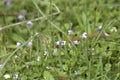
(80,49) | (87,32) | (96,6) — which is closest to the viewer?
(80,49)

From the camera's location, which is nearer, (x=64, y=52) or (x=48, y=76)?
(x=48, y=76)

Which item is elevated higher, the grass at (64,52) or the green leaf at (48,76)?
the grass at (64,52)

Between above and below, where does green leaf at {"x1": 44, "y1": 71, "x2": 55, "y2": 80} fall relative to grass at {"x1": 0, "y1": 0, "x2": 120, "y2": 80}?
below

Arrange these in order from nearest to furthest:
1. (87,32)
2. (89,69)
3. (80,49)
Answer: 1. (89,69)
2. (80,49)
3. (87,32)

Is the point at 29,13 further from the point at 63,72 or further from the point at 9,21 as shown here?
the point at 63,72

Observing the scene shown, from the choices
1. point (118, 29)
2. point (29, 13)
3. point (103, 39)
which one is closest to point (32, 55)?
point (103, 39)

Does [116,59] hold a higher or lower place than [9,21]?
lower

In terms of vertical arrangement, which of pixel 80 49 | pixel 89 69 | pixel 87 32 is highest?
pixel 87 32

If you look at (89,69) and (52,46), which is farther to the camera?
(52,46)

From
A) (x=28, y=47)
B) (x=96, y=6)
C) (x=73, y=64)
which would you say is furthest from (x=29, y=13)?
(x=73, y=64)

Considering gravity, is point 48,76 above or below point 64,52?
below

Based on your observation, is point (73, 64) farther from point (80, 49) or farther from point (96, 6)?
point (96, 6)
